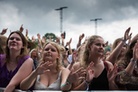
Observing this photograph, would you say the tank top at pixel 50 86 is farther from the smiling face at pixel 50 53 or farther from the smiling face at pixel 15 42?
the smiling face at pixel 15 42

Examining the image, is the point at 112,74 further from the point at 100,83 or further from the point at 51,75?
the point at 51,75

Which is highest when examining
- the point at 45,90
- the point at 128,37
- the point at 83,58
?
the point at 128,37

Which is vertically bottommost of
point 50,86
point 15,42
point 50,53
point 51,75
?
point 50,86

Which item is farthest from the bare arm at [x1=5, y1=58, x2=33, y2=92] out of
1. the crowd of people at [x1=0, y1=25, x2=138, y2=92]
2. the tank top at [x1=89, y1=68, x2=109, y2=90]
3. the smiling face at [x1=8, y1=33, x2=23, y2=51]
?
the tank top at [x1=89, y1=68, x2=109, y2=90]

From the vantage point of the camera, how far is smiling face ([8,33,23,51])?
10.3 ft

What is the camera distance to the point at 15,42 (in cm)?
314

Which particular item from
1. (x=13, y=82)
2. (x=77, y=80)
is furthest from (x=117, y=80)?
(x=13, y=82)

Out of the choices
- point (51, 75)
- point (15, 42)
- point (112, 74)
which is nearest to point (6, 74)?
point (15, 42)

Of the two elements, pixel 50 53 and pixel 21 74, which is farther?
pixel 50 53

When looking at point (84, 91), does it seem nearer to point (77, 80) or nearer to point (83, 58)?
point (77, 80)

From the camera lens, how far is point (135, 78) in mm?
3016

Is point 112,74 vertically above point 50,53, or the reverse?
point 50,53

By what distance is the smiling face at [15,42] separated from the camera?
10.3 ft

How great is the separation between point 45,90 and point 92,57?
0.75 meters
